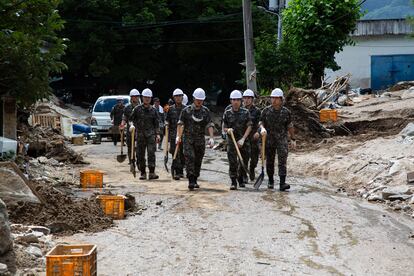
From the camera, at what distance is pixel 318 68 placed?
29797 millimetres

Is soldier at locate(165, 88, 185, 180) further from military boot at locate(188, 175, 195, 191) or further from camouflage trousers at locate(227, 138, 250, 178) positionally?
military boot at locate(188, 175, 195, 191)

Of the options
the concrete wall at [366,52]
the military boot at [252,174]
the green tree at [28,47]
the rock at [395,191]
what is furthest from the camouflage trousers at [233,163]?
the concrete wall at [366,52]

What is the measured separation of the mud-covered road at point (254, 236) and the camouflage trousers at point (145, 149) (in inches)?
74.2

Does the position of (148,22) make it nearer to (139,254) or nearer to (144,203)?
(144,203)

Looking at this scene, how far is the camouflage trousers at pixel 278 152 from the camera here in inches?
566

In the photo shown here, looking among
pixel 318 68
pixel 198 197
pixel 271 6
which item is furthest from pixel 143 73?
pixel 198 197

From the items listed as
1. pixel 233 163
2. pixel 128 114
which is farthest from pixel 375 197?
pixel 128 114

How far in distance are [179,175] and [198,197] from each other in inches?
130

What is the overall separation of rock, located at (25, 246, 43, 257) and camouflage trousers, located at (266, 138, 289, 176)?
6.82 metres

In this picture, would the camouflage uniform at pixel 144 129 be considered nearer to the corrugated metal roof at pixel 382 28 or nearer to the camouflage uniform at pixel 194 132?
the camouflage uniform at pixel 194 132

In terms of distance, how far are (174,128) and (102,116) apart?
44.9ft

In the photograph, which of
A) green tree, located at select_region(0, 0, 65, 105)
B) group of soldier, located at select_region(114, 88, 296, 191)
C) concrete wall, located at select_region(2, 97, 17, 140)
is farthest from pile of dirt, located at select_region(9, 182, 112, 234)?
concrete wall, located at select_region(2, 97, 17, 140)

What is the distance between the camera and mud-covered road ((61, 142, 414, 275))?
26.3 ft

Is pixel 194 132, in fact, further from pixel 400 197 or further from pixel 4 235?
pixel 4 235
